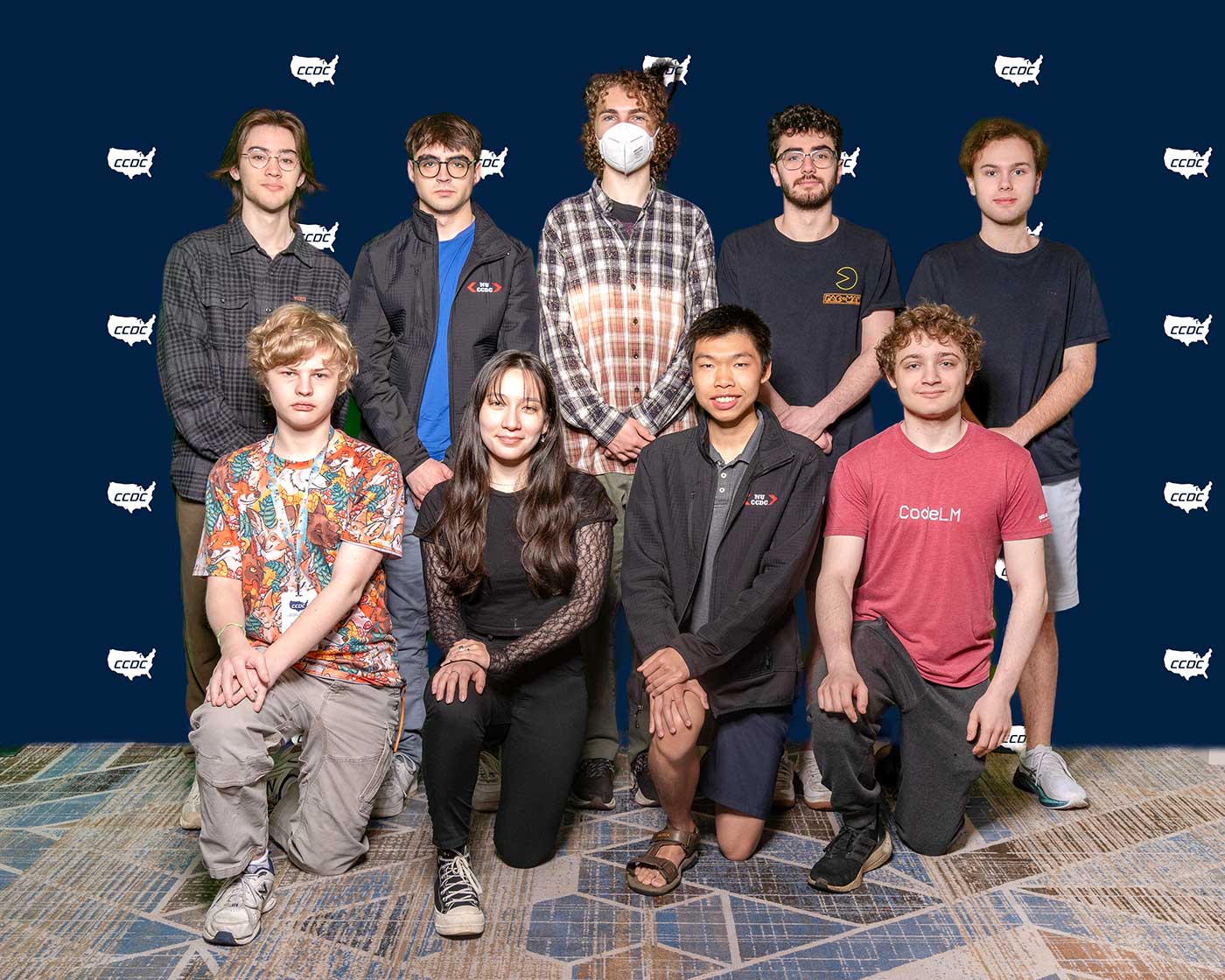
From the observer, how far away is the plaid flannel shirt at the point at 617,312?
319 cm

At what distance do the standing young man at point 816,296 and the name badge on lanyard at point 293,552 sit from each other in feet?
3.92

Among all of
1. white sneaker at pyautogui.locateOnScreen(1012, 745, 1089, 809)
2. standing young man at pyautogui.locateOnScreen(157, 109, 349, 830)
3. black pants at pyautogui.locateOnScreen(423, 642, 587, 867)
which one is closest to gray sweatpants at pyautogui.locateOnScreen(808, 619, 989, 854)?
white sneaker at pyautogui.locateOnScreen(1012, 745, 1089, 809)

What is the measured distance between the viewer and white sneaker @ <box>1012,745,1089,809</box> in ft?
10.5

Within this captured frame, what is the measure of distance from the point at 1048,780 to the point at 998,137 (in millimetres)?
1673

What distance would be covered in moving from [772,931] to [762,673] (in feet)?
1.92

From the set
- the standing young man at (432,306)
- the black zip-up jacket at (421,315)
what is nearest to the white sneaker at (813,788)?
Result: the standing young man at (432,306)

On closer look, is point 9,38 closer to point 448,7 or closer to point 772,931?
point 448,7

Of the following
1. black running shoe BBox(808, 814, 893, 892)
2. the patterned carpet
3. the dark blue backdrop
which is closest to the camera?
the patterned carpet

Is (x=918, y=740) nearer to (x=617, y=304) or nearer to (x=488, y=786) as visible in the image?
(x=488, y=786)

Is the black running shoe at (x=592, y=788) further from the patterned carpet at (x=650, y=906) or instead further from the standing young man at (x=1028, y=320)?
the standing young man at (x=1028, y=320)

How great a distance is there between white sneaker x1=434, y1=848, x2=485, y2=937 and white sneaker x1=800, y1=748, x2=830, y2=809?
951mm

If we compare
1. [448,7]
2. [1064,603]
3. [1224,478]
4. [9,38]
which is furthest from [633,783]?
[9,38]

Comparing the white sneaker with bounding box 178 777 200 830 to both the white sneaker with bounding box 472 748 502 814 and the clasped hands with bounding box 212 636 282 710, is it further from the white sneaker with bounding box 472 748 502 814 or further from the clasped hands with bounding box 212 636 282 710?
the white sneaker with bounding box 472 748 502 814

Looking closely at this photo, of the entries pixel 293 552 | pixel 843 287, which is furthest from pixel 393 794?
pixel 843 287
